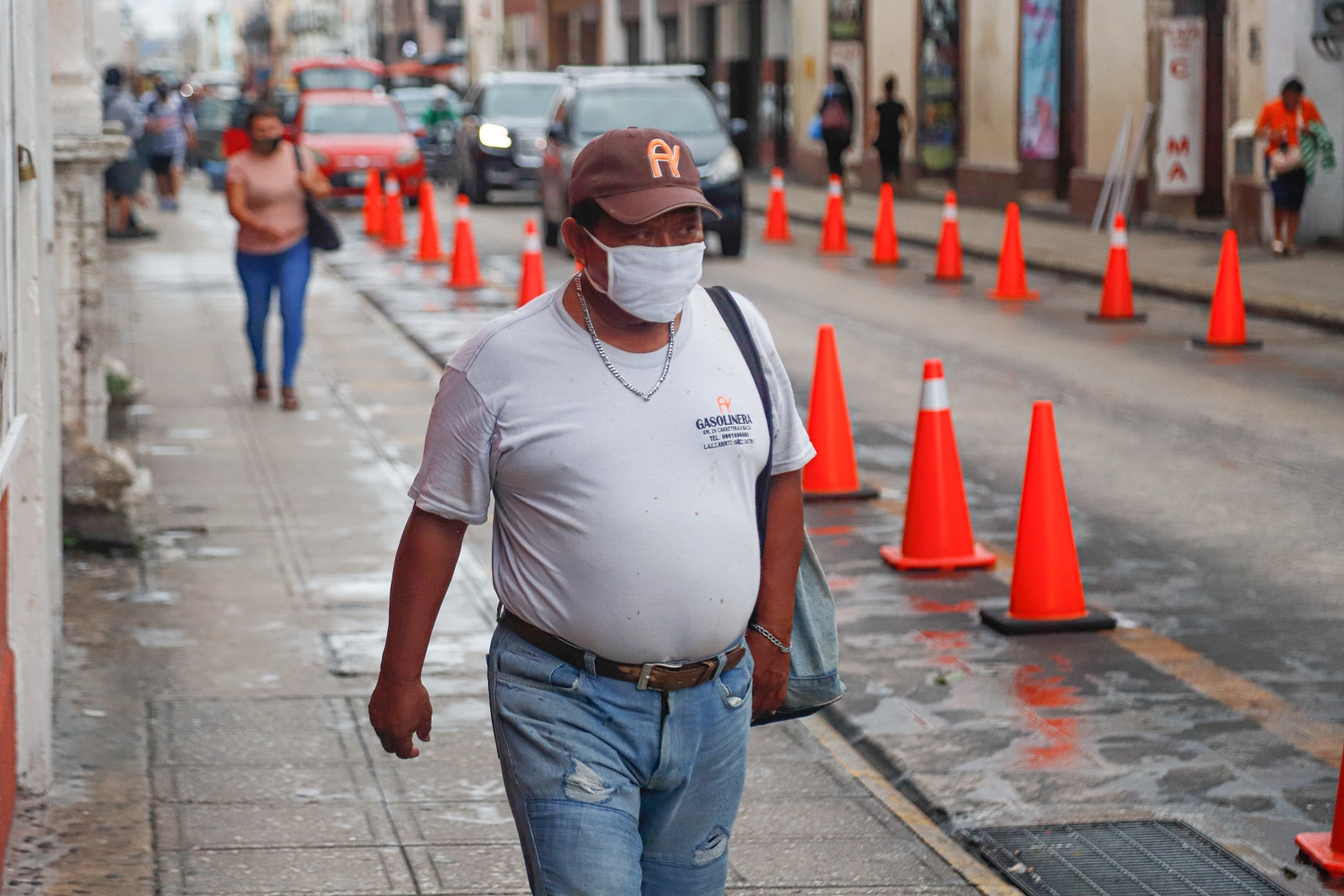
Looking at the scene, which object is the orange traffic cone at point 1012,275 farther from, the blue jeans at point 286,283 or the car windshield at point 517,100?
the car windshield at point 517,100

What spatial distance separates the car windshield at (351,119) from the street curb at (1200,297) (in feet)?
35.8

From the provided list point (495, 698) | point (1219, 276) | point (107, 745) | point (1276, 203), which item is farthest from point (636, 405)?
point (1276, 203)

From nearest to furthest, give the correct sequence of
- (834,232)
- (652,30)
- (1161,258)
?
(1161,258)
(834,232)
(652,30)

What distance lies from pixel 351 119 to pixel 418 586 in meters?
28.8

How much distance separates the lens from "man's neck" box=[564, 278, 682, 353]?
325 centimetres

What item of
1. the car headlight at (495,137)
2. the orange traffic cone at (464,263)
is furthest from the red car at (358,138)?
the orange traffic cone at (464,263)

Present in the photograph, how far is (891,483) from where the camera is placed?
31.7 ft

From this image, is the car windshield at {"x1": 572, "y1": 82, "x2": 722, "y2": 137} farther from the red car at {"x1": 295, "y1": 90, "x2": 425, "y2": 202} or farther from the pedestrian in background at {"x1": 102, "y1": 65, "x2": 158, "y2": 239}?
the red car at {"x1": 295, "y1": 90, "x2": 425, "y2": 202}

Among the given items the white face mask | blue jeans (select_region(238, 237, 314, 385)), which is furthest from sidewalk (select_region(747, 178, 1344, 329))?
the white face mask

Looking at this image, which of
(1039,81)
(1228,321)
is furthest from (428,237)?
(1228,321)

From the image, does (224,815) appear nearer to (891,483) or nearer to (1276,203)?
(891,483)

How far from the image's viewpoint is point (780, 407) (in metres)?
3.44

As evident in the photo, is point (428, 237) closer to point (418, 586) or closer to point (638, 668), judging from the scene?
point (418, 586)

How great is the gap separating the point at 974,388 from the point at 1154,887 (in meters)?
8.01
